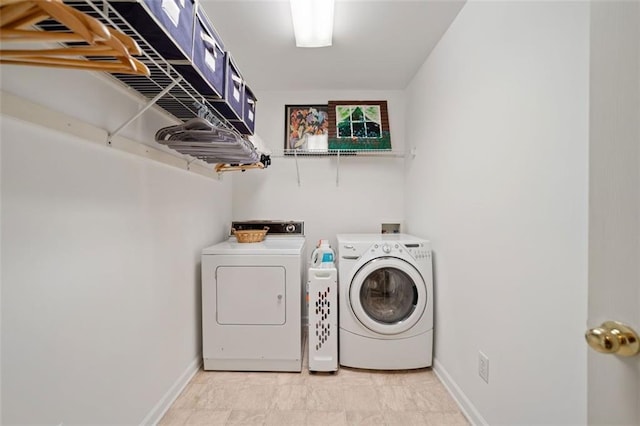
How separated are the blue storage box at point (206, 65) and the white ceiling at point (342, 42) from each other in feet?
2.31

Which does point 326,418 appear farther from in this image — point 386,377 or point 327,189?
point 327,189

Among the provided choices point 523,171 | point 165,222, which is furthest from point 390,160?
point 165,222

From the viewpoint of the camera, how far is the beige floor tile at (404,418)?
165 centimetres

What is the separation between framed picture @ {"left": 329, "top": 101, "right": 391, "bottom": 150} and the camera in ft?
9.62

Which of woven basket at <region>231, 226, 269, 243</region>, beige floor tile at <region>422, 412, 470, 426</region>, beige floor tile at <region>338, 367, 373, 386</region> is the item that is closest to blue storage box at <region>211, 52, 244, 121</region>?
woven basket at <region>231, 226, 269, 243</region>

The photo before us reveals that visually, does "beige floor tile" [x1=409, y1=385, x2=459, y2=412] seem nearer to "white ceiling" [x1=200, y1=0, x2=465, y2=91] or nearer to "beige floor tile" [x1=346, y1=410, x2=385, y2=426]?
"beige floor tile" [x1=346, y1=410, x2=385, y2=426]

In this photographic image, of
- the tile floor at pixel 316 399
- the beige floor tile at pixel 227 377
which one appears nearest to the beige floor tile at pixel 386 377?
the tile floor at pixel 316 399

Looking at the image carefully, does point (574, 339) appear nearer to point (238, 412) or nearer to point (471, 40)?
point (471, 40)

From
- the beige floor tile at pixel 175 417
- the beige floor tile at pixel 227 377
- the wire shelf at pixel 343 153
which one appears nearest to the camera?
the beige floor tile at pixel 175 417

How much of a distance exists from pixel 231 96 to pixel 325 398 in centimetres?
183

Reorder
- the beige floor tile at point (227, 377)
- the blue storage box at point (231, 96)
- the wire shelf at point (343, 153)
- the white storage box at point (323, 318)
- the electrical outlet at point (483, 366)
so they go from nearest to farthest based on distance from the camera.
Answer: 1. the blue storage box at point (231, 96)
2. the electrical outlet at point (483, 366)
3. the beige floor tile at point (227, 377)
4. the white storage box at point (323, 318)
5. the wire shelf at point (343, 153)

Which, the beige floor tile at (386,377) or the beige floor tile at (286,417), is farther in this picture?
the beige floor tile at (386,377)

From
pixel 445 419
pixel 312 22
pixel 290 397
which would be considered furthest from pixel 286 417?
pixel 312 22

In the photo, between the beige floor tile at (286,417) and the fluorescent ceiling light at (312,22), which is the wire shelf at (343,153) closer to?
the fluorescent ceiling light at (312,22)
